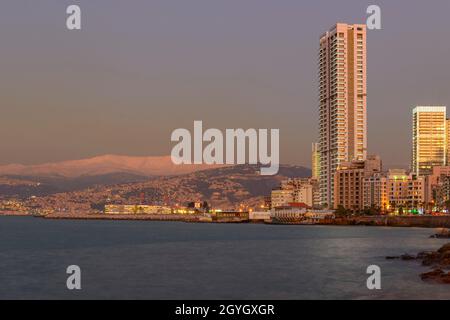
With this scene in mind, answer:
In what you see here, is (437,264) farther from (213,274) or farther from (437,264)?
(213,274)

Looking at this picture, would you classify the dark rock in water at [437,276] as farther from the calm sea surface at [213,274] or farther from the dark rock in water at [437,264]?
the calm sea surface at [213,274]

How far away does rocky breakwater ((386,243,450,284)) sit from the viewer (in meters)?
49.7

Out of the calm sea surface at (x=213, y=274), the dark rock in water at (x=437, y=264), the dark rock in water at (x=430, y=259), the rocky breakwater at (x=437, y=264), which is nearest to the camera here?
the calm sea surface at (x=213, y=274)

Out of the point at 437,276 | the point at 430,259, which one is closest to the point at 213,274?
→ the point at 437,276

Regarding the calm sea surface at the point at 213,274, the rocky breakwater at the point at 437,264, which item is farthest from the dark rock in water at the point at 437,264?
the calm sea surface at the point at 213,274

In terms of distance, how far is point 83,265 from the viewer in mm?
71188

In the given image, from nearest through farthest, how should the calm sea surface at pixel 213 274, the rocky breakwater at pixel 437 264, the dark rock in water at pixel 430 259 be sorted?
the calm sea surface at pixel 213 274 → the rocky breakwater at pixel 437 264 → the dark rock in water at pixel 430 259

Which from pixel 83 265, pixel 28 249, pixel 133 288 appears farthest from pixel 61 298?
pixel 28 249

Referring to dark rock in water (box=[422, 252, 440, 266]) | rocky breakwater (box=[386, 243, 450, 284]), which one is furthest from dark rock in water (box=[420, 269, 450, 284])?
dark rock in water (box=[422, 252, 440, 266])

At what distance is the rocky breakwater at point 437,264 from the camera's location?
49713 mm

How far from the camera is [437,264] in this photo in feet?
198

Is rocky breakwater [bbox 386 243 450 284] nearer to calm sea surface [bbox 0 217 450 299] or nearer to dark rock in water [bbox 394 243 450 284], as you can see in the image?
dark rock in water [bbox 394 243 450 284]
